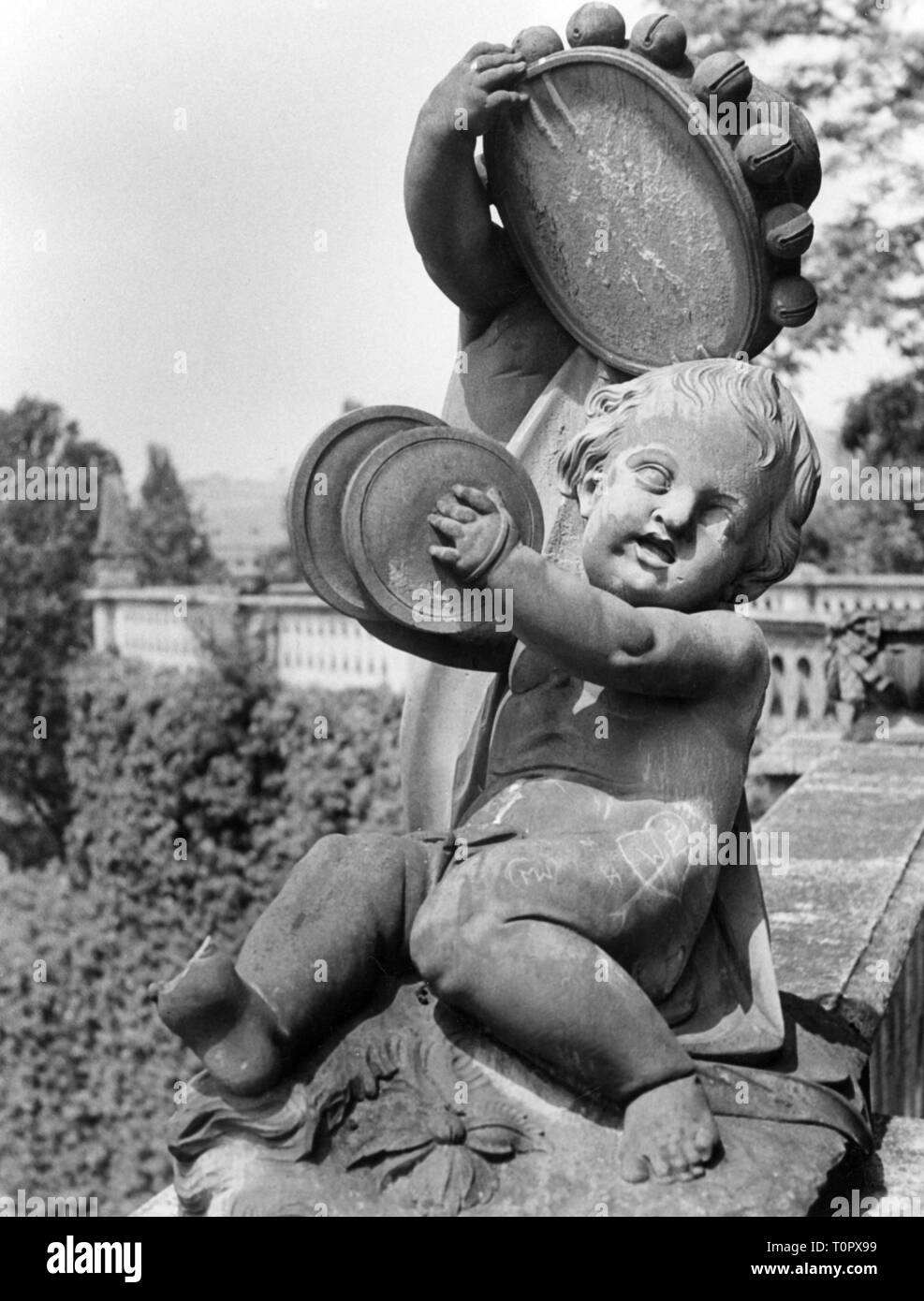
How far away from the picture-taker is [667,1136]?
2.49 m

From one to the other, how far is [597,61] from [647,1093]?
6.34ft

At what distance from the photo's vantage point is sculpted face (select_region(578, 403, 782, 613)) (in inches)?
107

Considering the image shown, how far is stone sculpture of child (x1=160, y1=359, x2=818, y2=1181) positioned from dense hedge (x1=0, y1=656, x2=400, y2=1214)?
965cm

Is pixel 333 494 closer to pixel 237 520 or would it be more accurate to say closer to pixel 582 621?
pixel 582 621

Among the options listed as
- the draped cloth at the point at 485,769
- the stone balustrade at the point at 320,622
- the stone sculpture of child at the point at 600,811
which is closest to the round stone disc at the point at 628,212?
the draped cloth at the point at 485,769

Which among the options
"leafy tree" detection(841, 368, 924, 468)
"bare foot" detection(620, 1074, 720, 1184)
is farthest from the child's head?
"leafy tree" detection(841, 368, 924, 468)

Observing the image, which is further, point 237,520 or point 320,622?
point 237,520

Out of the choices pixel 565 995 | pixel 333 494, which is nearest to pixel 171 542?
pixel 333 494

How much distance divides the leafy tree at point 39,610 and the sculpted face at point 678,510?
14586mm

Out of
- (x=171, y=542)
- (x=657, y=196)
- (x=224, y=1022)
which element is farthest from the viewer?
(x=171, y=542)

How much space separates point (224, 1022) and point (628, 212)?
1.81 metres

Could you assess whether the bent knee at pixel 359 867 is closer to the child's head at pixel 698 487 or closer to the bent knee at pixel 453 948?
the bent knee at pixel 453 948
